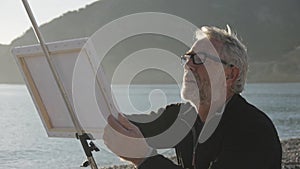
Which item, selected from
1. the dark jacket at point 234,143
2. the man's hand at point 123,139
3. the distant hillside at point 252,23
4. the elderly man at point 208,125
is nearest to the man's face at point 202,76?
the elderly man at point 208,125

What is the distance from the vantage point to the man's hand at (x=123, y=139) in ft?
8.23

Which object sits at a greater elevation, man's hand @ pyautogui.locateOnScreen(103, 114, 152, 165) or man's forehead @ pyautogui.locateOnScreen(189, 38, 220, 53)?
man's forehead @ pyautogui.locateOnScreen(189, 38, 220, 53)

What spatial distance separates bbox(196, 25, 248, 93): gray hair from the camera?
3.00 metres

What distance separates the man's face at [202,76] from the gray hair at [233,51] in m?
0.05

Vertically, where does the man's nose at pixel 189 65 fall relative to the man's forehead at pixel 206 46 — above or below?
below

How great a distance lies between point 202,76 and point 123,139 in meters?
0.72

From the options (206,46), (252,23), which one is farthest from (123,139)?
(252,23)

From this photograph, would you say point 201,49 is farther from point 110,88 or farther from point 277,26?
point 277,26

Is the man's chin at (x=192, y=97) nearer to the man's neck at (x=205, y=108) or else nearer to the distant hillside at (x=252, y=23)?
the man's neck at (x=205, y=108)

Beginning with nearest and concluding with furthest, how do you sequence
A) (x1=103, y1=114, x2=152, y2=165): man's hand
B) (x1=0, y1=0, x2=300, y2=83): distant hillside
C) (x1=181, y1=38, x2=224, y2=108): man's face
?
1. (x1=103, y1=114, x2=152, y2=165): man's hand
2. (x1=181, y1=38, x2=224, y2=108): man's face
3. (x1=0, y1=0, x2=300, y2=83): distant hillside

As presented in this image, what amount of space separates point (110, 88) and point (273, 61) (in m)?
184

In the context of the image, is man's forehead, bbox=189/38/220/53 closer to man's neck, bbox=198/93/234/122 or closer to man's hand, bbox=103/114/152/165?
man's neck, bbox=198/93/234/122

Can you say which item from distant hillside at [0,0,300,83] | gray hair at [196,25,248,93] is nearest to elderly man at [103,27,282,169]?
gray hair at [196,25,248,93]

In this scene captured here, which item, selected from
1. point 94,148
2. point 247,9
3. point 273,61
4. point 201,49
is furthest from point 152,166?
point 247,9
